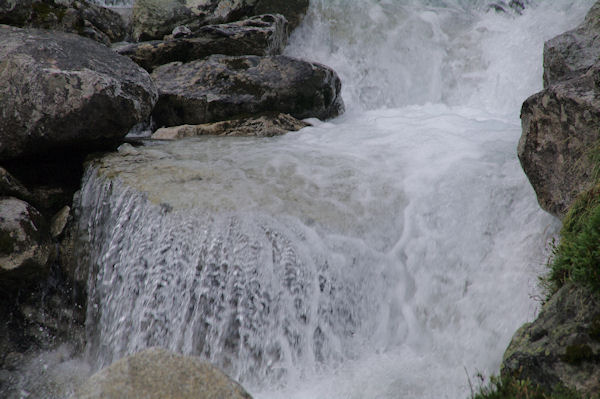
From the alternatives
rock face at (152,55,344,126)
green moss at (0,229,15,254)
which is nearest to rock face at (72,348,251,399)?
green moss at (0,229,15,254)

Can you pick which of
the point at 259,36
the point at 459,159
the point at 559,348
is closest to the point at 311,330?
the point at 559,348

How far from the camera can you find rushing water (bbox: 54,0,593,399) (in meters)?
5.33

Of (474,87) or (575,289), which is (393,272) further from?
(474,87)

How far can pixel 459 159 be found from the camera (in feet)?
24.3

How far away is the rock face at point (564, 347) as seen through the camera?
3.48 meters

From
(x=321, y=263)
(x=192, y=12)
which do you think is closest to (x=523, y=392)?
(x=321, y=263)

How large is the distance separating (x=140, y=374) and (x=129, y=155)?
17.2 feet

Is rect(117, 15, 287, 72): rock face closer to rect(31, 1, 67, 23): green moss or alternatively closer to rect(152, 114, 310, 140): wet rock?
rect(31, 1, 67, 23): green moss

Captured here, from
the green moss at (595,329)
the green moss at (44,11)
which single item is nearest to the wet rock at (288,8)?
the green moss at (44,11)

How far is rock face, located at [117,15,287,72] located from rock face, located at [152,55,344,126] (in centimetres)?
60

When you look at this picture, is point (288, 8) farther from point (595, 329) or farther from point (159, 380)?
point (159, 380)

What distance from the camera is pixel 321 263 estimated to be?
579cm

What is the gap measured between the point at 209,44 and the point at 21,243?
6908 millimetres

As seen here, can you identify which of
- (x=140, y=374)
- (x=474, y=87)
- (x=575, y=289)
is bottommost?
(x=140, y=374)
